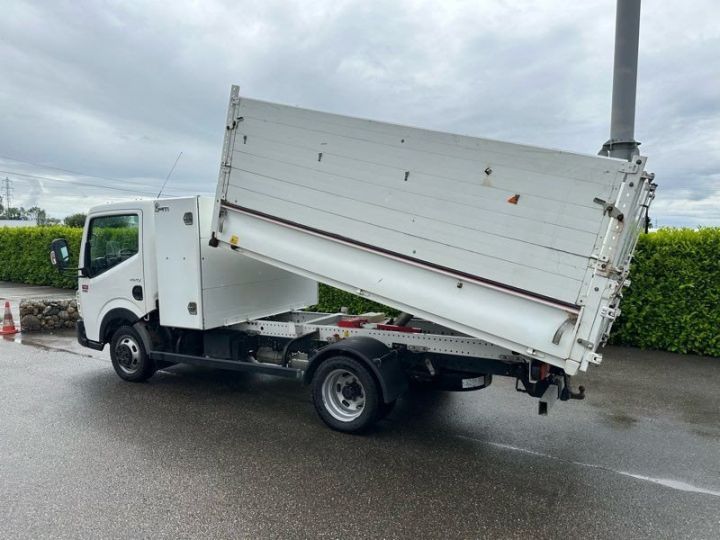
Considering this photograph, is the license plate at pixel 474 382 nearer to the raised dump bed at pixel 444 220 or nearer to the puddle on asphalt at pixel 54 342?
the raised dump bed at pixel 444 220

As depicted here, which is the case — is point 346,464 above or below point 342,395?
below

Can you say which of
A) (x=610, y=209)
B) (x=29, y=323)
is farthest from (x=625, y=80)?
(x=29, y=323)

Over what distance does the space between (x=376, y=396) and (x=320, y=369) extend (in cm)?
62

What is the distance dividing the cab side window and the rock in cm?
480

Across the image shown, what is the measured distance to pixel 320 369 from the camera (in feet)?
15.6

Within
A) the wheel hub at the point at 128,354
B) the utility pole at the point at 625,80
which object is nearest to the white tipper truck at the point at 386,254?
the wheel hub at the point at 128,354

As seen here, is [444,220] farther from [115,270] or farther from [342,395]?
[115,270]

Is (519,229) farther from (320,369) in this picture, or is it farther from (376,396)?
(320,369)

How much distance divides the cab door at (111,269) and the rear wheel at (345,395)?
261cm

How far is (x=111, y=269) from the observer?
6.26 metres

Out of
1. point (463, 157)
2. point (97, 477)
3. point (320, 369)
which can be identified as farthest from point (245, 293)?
point (463, 157)

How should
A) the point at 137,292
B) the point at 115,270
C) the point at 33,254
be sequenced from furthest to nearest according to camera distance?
the point at 33,254
the point at 115,270
the point at 137,292

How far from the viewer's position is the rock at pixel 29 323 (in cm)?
1000

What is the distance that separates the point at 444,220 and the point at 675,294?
20.0 ft
